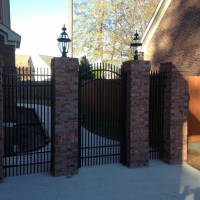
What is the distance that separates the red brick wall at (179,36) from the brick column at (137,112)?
4953mm

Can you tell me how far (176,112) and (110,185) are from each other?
2.38 meters

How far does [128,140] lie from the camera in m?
5.23

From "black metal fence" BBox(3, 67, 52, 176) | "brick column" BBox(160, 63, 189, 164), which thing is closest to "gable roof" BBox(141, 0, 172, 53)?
"brick column" BBox(160, 63, 189, 164)

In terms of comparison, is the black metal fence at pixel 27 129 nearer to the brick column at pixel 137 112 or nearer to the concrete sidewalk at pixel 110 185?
the concrete sidewalk at pixel 110 185

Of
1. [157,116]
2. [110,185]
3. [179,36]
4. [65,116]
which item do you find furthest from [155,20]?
[110,185]

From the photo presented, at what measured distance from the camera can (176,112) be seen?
5.49m

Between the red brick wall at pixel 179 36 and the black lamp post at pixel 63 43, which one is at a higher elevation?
the red brick wall at pixel 179 36

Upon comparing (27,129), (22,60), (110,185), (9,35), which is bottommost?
(110,185)

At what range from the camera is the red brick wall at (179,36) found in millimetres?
9484

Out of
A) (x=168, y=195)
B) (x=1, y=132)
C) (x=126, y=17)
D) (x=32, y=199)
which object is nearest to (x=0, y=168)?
(x=1, y=132)

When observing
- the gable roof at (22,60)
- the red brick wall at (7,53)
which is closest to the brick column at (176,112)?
the red brick wall at (7,53)

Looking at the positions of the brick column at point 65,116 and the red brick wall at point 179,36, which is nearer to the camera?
the brick column at point 65,116

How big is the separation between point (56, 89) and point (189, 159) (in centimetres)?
389

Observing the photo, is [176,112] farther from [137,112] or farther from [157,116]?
[137,112]
